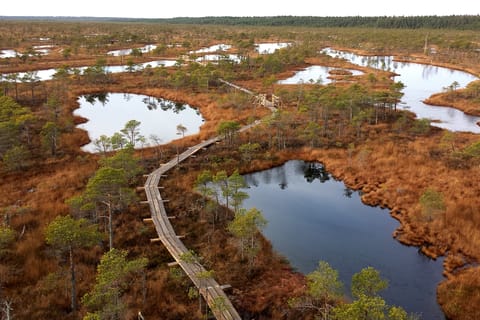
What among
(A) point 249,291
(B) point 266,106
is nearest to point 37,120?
(B) point 266,106

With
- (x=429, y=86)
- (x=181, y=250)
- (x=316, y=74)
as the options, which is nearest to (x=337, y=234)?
(x=181, y=250)

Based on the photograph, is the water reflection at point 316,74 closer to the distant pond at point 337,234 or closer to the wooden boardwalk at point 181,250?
the distant pond at point 337,234

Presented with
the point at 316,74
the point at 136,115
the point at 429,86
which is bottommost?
the point at 136,115

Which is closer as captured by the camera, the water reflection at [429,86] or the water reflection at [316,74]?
the water reflection at [429,86]

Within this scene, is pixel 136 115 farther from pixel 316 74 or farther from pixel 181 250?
pixel 316 74

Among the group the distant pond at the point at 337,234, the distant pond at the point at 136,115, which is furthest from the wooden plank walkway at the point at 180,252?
the distant pond at the point at 136,115

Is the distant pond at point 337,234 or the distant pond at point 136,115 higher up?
the distant pond at point 136,115

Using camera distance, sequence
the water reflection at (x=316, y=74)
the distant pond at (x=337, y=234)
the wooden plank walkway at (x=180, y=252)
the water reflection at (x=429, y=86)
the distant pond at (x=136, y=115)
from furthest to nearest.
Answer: the water reflection at (x=316, y=74) < the water reflection at (x=429, y=86) < the distant pond at (x=136, y=115) < the distant pond at (x=337, y=234) < the wooden plank walkway at (x=180, y=252)

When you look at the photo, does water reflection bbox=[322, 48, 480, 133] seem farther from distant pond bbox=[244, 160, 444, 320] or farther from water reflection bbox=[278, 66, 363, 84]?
distant pond bbox=[244, 160, 444, 320]
